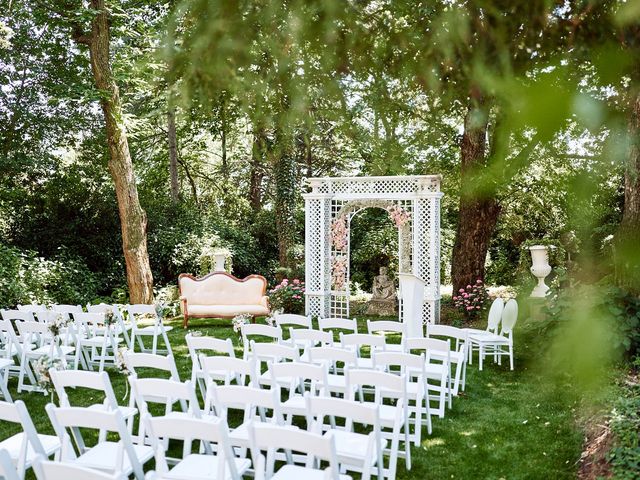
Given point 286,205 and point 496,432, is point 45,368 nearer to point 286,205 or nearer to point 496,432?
point 496,432

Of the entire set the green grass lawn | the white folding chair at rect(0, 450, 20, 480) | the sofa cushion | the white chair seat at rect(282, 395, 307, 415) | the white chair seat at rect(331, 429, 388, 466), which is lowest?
the green grass lawn

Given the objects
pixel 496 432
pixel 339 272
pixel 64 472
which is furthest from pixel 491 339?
pixel 64 472

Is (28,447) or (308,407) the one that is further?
(28,447)

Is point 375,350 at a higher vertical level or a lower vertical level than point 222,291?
lower

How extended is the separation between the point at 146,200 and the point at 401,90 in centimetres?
1536

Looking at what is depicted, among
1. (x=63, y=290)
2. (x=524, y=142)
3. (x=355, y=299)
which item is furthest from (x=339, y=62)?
(x=355, y=299)

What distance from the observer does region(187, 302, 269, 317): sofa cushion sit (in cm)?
1080

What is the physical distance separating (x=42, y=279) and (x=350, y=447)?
32.4ft

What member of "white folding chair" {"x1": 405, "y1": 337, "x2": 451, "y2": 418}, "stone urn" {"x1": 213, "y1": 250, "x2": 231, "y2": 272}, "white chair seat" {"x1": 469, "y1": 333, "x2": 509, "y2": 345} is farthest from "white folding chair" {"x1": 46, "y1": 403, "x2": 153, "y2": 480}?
"stone urn" {"x1": 213, "y1": 250, "x2": 231, "y2": 272}

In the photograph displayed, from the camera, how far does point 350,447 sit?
3600 mm

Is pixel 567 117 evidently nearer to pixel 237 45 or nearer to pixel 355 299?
pixel 237 45

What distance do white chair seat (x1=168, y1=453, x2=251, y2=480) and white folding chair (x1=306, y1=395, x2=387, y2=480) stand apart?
507 mm

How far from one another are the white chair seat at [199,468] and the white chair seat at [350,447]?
58 cm

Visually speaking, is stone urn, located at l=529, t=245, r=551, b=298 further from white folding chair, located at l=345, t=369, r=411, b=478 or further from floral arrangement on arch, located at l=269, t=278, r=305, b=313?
white folding chair, located at l=345, t=369, r=411, b=478
